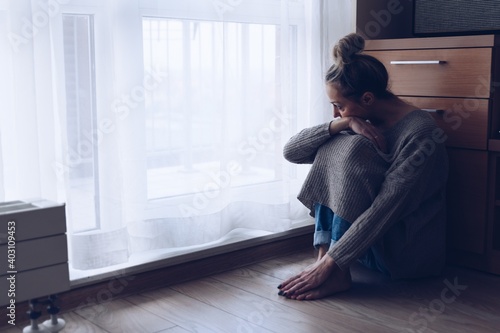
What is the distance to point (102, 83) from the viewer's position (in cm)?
159

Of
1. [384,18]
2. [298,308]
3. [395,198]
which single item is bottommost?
[298,308]

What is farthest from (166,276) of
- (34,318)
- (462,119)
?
(462,119)

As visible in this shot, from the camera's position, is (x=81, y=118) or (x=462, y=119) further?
(x=462, y=119)

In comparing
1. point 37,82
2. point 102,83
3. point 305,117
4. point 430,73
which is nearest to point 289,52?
point 305,117

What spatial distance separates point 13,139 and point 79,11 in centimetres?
33

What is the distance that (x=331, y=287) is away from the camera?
1.72 meters

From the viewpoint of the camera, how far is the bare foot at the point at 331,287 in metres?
1.70

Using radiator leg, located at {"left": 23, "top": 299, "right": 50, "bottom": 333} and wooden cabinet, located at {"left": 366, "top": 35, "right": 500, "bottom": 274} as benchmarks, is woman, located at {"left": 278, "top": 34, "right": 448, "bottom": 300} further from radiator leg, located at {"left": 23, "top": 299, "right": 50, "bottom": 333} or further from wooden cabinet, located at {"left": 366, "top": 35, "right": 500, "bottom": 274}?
radiator leg, located at {"left": 23, "top": 299, "right": 50, "bottom": 333}

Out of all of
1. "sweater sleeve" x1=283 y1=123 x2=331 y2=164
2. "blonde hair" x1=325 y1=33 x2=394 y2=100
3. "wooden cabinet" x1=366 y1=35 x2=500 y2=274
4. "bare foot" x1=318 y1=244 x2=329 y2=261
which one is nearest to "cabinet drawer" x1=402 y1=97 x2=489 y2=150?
"wooden cabinet" x1=366 y1=35 x2=500 y2=274

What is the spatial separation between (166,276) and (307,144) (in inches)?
20.6

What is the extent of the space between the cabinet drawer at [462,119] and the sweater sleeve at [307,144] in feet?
1.20

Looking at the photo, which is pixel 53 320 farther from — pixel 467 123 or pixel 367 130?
pixel 467 123

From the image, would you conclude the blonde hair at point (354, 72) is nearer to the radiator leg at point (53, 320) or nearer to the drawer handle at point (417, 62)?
the drawer handle at point (417, 62)

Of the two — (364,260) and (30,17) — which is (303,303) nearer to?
(364,260)
